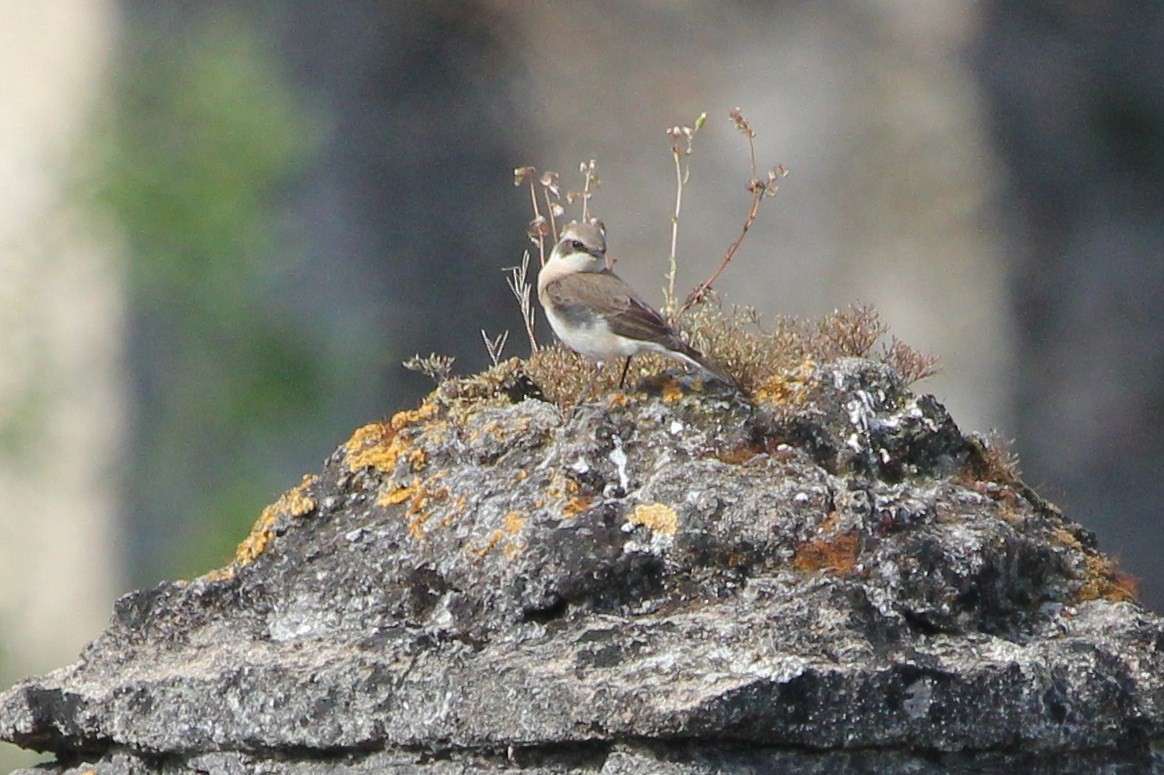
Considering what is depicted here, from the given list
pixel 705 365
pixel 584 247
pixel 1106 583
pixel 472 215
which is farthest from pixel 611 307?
pixel 472 215

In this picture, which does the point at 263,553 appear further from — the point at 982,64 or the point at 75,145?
the point at 982,64

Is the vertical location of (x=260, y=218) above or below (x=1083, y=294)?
below

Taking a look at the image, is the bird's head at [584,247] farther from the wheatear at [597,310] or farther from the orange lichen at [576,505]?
the orange lichen at [576,505]

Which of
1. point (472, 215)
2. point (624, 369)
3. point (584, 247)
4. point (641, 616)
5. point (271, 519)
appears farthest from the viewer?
point (472, 215)

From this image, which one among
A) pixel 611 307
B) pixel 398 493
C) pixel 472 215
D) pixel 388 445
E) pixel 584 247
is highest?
pixel 472 215

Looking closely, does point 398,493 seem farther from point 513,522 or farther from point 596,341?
point 596,341

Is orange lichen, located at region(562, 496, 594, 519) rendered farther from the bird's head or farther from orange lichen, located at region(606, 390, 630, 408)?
the bird's head

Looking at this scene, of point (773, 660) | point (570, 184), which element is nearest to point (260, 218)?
point (570, 184)
